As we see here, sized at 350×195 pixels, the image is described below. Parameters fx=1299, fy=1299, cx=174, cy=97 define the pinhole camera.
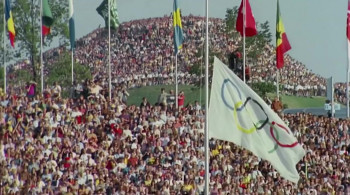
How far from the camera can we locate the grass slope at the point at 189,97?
60312 mm

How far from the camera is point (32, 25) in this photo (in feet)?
197

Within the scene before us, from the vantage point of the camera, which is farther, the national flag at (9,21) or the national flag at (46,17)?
the national flag at (46,17)

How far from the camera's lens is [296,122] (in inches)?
1626

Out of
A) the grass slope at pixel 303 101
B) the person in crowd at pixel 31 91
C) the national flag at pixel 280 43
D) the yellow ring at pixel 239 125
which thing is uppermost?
the national flag at pixel 280 43

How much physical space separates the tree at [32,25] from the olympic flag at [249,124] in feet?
118

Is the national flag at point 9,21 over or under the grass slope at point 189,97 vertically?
over

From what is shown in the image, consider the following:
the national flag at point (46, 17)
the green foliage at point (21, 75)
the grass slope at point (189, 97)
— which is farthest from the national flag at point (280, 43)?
the green foliage at point (21, 75)

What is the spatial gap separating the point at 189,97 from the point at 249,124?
39.7m

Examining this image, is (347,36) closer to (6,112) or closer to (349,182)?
(349,182)

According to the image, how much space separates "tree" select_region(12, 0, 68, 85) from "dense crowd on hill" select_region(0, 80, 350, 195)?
70.2 ft

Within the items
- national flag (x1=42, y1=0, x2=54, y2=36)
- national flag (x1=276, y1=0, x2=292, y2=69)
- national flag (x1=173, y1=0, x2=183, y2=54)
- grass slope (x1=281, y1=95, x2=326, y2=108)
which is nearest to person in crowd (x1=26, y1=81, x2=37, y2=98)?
national flag (x1=42, y1=0, x2=54, y2=36)

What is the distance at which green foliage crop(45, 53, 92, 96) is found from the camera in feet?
212

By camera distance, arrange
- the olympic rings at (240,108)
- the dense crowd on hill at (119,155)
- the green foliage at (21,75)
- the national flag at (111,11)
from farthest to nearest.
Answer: the green foliage at (21,75) → the national flag at (111,11) → the dense crowd on hill at (119,155) → the olympic rings at (240,108)

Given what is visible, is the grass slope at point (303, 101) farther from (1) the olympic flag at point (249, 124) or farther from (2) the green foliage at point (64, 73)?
(1) the olympic flag at point (249, 124)
